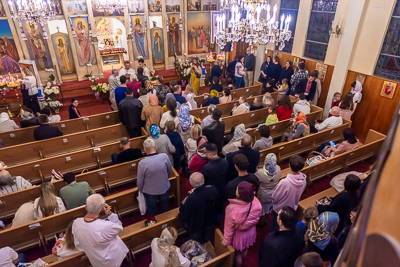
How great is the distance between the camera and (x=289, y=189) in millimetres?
3574

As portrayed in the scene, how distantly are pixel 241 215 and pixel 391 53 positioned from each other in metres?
7.08

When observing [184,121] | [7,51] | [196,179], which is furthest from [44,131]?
[7,51]

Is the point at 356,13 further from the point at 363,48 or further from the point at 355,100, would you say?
the point at 355,100

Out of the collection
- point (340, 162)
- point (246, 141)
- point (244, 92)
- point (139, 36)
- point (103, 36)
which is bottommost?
point (340, 162)

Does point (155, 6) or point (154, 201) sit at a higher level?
point (155, 6)

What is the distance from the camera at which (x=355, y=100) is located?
7.51 metres

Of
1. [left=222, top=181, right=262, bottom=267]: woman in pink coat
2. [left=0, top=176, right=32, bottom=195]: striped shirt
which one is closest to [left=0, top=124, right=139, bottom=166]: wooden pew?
[left=0, top=176, right=32, bottom=195]: striped shirt

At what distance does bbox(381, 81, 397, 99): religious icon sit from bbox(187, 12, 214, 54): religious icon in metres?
9.06

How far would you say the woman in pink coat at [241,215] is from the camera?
9.73 ft

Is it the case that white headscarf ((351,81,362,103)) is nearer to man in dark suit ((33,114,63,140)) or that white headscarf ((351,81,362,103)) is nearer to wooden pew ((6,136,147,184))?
wooden pew ((6,136,147,184))

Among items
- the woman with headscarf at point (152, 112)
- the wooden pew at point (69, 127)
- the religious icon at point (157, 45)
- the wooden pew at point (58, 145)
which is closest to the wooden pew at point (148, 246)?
the woman with headscarf at point (152, 112)

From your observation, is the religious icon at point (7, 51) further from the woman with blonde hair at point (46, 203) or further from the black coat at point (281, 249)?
the black coat at point (281, 249)

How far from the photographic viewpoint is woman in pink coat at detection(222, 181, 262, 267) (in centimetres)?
296

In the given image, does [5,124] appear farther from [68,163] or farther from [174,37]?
→ [174,37]
